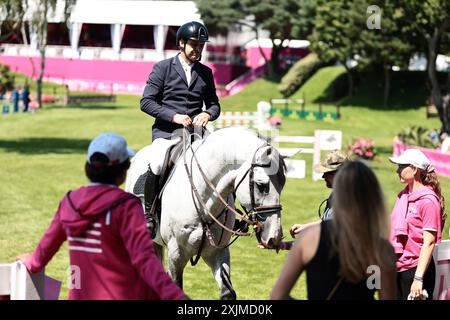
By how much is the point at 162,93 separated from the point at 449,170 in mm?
20320

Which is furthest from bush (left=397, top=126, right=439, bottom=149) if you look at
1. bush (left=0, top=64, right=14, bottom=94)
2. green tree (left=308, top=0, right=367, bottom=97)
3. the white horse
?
bush (left=0, top=64, right=14, bottom=94)

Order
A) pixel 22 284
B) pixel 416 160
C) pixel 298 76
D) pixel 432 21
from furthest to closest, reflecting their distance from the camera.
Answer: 1. pixel 298 76
2. pixel 432 21
3. pixel 416 160
4. pixel 22 284

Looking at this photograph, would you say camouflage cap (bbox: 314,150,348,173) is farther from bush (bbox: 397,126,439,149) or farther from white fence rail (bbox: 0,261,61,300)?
bush (bbox: 397,126,439,149)

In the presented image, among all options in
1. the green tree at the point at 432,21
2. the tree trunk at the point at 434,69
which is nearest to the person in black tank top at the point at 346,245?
the green tree at the point at 432,21

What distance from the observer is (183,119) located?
957 cm

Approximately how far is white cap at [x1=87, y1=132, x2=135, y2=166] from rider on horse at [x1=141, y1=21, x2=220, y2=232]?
408 cm

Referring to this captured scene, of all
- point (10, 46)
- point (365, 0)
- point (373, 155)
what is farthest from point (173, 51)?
point (373, 155)

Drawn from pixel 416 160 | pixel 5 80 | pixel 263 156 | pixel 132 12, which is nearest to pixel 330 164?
pixel 263 156

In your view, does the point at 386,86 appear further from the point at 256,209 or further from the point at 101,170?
the point at 101,170

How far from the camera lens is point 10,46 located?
89562 mm

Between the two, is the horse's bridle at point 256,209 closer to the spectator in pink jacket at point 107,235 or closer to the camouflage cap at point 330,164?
the camouflage cap at point 330,164

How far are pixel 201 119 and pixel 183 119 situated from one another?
0.62ft

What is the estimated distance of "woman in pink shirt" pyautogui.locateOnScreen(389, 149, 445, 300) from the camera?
798cm

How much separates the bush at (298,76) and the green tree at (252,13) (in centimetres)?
309
